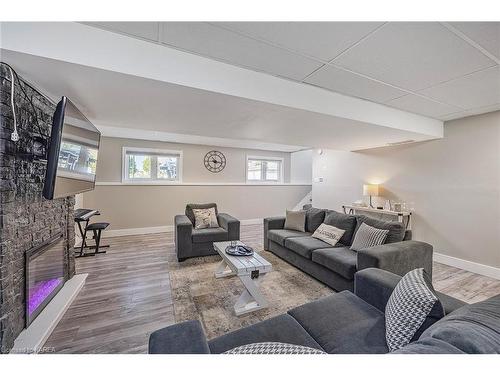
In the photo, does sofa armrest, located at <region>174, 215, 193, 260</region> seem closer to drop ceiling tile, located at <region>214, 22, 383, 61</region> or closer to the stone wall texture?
the stone wall texture

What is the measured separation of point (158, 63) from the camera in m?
1.56

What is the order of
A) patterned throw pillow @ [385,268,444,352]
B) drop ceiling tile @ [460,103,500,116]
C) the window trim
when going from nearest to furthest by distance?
1. patterned throw pillow @ [385,268,444,352]
2. drop ceiling tile @ [460,103,500,116]
3. the window trim

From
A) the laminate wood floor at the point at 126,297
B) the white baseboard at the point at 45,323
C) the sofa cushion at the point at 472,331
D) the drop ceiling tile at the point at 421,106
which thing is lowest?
the laminate wood floor at the point at 126,297

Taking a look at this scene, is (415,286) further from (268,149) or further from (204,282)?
(268,149)

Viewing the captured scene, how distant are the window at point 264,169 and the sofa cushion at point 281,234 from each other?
2990mm

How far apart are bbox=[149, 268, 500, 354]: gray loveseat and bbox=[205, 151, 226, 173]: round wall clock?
4.77 meters

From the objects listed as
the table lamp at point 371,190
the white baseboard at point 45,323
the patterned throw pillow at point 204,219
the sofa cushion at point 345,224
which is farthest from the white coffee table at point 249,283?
the table lamp at point 371,190

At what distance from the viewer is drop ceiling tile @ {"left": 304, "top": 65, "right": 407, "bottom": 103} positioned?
1912 millimetres

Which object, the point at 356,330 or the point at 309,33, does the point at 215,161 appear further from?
the point at 356,330

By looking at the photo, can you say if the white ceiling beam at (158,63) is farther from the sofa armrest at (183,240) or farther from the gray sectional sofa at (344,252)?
Result: the sofa armrest at (183,240)

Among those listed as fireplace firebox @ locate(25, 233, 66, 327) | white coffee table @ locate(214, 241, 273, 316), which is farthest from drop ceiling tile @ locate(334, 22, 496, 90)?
fireplace firebox @ locate(25, 233, 66, 327)

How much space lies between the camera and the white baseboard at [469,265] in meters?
2.87

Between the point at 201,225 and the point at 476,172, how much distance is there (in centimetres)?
429
